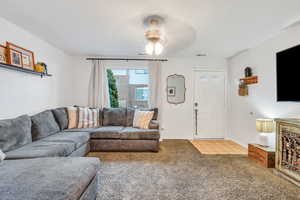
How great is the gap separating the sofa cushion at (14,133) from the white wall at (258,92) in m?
4.06

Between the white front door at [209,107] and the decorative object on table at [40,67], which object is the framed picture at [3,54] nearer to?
the decorative object on table at [40,67]

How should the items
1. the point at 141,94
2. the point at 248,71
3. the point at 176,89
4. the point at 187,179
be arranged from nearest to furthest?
the point at 187,179 < the point at 248,71 < the point at 176,89 < the point at 141,94

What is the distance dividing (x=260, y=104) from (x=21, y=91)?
4474 mm

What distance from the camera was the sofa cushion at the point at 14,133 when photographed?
2.04 meters

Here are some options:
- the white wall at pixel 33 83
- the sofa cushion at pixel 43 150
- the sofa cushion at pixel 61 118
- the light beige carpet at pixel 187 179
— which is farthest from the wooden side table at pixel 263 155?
the white wall at pixel 33 83

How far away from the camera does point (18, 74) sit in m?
2.68

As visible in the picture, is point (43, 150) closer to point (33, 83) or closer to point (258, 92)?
point (33, 83)

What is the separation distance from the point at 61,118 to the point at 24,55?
4.43ft

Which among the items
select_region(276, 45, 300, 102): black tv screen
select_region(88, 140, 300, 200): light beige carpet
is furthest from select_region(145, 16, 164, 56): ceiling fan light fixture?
select_region(276, 45, 300, 102): black tv screen

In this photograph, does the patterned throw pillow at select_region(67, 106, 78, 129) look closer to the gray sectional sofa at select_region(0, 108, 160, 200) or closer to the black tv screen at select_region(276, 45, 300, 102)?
the gray sectional sofa at select_region(0, 108, 160, 200)

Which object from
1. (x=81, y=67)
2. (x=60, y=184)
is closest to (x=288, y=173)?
(x=60, y=184)

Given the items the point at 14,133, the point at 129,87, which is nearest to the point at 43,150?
the point at 14,133

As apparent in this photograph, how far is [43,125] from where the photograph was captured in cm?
279

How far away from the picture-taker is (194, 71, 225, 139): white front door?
4598 mm
